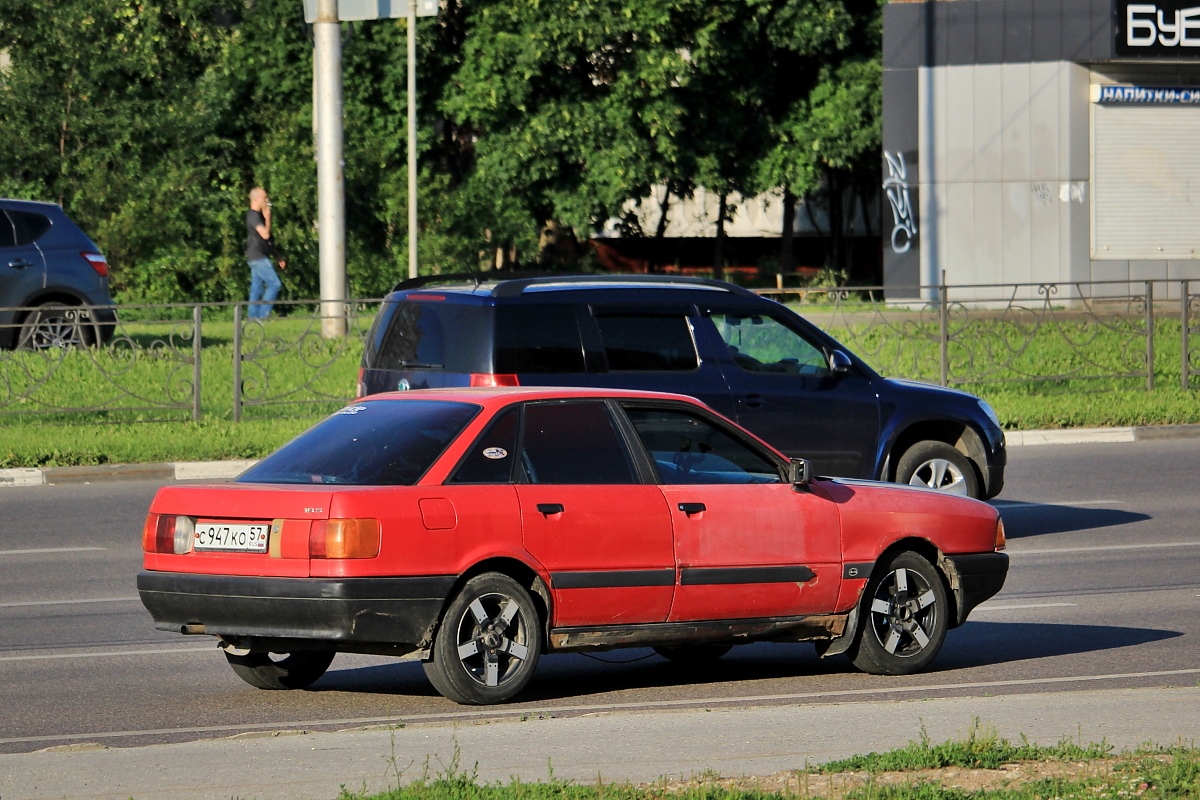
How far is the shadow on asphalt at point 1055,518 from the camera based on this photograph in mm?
Result: 13578

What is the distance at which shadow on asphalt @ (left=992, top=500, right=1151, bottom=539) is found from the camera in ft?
44.5

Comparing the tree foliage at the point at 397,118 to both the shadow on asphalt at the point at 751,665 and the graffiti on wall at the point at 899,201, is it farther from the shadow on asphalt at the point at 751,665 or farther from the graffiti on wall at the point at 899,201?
the shadow on asphalt at the point at 751,665

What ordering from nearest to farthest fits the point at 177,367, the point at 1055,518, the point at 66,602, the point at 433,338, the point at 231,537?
1. the point at 231,537
2. the point at 66,602
3. the point at 433,338
4. the point at 1055,518
5. the point at 177,367

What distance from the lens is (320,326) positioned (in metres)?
19.7

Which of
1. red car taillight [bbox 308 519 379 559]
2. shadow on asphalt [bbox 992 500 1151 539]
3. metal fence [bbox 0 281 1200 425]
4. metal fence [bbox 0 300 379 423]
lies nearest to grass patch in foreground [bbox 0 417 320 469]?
metal fence [bbox 0 300 379 423]

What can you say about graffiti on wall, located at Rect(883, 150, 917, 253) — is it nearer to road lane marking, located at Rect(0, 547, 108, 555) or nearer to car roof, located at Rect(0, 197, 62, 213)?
car roof, located at Rect(0, 197, 62, 213)

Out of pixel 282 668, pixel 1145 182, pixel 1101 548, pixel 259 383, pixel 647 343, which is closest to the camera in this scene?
pixel 282 668

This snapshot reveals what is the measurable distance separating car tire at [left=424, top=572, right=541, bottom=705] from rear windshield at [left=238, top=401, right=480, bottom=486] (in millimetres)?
555

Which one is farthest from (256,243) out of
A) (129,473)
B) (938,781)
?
(938,781)

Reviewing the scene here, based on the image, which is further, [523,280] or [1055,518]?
[1055,518]

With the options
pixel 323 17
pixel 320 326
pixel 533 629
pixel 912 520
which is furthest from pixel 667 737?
pixel 323 17

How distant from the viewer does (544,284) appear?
11328 mm

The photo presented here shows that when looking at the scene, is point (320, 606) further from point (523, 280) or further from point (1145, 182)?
point (1145, 182)

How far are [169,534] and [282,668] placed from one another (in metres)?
0.92
